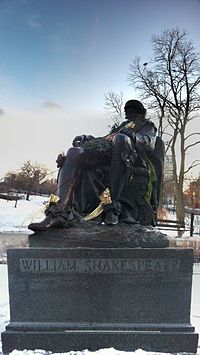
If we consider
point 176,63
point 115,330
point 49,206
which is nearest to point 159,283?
point 115,330

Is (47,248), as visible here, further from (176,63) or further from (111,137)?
(176,63)

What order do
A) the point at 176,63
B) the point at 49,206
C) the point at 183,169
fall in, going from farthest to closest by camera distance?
the point at 183,169 < the point at 176,63 < the point at 49,206

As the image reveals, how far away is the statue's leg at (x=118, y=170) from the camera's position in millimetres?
3979

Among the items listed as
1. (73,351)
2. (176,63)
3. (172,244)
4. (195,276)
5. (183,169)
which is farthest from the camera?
(183,169)

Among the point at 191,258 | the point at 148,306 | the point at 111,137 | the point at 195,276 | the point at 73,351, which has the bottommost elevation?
the point at 195,276

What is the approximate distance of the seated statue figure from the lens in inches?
157

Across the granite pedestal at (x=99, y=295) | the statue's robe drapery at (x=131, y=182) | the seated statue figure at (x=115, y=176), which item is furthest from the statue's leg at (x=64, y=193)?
the granite pedestal at (x=99, y=295)

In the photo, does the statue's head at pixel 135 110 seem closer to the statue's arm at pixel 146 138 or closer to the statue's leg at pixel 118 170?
the statue's arm at pixel 146 138

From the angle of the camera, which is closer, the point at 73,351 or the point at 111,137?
the point at 73,351

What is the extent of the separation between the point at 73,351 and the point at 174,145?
15.0m

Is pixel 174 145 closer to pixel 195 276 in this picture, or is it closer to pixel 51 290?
pixel 195 276

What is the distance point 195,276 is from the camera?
834 centimetres

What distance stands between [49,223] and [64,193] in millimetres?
373

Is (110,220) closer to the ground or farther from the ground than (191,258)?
farther from the ground
